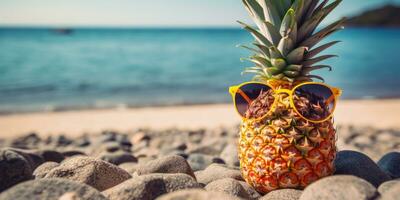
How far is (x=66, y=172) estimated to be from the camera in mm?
3693

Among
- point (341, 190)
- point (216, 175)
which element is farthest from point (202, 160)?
point (341, 190)

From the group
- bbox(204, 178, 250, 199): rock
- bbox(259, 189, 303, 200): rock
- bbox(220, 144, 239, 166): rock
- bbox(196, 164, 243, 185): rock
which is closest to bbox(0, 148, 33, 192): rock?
bbox(204, 178, 250, 199): rock

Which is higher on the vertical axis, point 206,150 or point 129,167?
point 129,167

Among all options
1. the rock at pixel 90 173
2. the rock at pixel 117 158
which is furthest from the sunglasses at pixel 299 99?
the rock at pixel 117 158

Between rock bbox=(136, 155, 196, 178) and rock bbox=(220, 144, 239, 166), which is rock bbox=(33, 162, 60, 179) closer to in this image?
rock bbox=(136, 155, 196, 178)

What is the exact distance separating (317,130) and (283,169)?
0.47 meters

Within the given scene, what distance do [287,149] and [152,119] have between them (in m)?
10.9

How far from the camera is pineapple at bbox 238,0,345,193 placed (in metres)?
3.76

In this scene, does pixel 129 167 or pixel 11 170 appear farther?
pixel 129 167

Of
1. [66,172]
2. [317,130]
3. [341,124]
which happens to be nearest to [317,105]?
[317,130]

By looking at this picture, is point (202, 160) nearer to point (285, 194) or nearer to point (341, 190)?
point (285, 194)

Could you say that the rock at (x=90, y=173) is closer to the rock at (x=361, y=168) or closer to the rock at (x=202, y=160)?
the rock at (x=202, y=160)

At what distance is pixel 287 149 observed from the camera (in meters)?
3.76

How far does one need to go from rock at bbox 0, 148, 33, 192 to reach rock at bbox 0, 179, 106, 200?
2.20 feet
